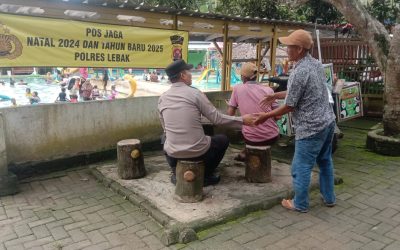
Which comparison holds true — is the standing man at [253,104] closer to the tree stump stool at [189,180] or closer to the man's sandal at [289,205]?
the man's sandal at [289,205]

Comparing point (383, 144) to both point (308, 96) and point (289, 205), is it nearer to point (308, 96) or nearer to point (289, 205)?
point (289, 205)

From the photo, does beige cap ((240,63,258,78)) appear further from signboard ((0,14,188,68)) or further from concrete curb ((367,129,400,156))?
concrete curb ((367,129,400,156))

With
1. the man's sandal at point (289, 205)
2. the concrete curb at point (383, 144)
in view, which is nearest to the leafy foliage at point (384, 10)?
the concrete curb at point (383, 144)

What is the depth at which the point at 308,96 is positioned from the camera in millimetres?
3764

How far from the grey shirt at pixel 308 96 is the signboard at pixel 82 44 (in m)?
3.21

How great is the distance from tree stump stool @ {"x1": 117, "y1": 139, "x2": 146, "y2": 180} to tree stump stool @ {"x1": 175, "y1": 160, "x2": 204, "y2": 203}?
3.27ft

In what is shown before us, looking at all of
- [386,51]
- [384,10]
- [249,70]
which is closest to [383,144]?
[386,51]

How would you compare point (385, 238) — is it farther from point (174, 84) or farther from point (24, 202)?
point (24, 202)

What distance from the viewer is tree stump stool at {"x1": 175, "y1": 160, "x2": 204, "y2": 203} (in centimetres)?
408

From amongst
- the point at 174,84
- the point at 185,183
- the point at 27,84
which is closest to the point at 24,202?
the point at 185,183

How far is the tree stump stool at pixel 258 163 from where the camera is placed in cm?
468

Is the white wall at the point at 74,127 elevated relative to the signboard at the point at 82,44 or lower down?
lower down

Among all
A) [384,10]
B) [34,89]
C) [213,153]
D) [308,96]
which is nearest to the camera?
[308,96]

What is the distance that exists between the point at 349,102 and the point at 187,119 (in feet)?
12.3
